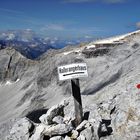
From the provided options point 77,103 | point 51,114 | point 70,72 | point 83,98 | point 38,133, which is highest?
point 70,72

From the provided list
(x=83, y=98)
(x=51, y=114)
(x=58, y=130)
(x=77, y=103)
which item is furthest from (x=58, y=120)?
(x=83, y=98)

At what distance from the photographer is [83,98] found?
1164 inches

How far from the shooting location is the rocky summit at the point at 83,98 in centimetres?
1516

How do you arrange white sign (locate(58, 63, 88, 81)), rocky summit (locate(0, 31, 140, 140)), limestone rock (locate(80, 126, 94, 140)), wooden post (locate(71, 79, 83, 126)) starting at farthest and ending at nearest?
1. wooden post (locate(71, 79, 83, 126))
2. white sign (locate(58, 63, 88, 81))
3. rocky summit (locate(0, 31, 140, 140))
4. limestone rock (locate(80, 126, 94, 140))

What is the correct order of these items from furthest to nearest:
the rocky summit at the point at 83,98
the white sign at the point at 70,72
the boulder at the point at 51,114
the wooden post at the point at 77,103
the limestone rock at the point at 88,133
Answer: the boulder at the point at 51,114, the wooden post at the point at 77,103, the white sign at the point at 70,72, the rocky summit at the point at 83,98, the limestone rock at the point at 88,133

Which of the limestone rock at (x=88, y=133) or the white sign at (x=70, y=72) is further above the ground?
the white sign at (x=70, y=72)

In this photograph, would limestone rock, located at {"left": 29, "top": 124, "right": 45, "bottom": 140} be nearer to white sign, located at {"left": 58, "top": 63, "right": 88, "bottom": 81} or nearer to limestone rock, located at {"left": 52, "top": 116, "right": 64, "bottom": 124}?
limestone rock, located at {"left": 52, "top": 116, "right": 64, "bottom": 124}

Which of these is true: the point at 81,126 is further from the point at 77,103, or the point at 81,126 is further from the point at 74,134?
the point at 77,103

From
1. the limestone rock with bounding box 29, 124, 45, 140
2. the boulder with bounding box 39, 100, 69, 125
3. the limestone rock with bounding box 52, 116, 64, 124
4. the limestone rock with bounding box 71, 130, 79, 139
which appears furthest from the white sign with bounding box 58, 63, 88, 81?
the limestone rock with bounding box 71, 130, 79, 139

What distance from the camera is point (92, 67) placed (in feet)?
245

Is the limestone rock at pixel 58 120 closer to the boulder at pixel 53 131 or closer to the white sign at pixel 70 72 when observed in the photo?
the boulder at pixel 53 131

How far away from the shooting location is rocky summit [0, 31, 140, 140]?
1516 cm

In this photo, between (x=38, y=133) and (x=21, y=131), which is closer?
(x=38, y=133)

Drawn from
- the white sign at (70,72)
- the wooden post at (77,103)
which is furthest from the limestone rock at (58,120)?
the white sign at (70,72)
